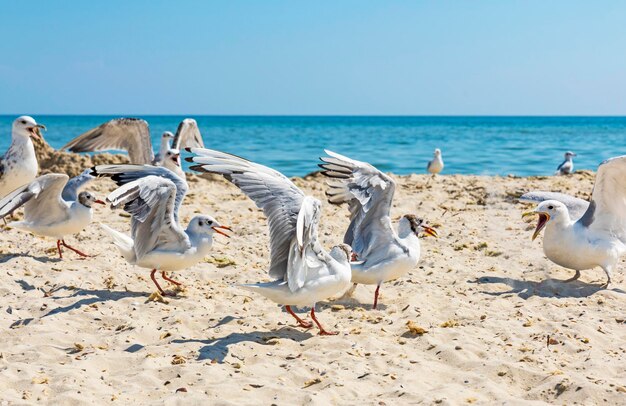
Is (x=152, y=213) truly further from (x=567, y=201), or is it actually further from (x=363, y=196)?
(x=567, y=201)

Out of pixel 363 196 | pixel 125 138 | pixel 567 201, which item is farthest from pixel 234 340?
A: pixel 125 138

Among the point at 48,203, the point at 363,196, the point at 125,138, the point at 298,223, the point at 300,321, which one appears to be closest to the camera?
the point at 298,223

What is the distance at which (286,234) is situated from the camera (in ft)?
16.1

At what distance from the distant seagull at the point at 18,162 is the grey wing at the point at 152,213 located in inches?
117

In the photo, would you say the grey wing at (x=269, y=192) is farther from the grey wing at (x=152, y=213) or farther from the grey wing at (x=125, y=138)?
the grey wing at (x=125, y=138)

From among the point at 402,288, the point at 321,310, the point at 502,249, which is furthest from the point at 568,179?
the point at 321,310

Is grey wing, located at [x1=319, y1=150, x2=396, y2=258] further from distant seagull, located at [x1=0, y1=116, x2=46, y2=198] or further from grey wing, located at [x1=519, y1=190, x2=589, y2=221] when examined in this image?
distant seagull, located at [x1=0, y1=116, x2=46, y2=198]

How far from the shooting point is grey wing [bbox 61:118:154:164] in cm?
1128

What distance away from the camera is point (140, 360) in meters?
4.61

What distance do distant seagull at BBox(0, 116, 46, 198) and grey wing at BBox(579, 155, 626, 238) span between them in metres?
5.90

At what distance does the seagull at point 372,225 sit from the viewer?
19.6 ft

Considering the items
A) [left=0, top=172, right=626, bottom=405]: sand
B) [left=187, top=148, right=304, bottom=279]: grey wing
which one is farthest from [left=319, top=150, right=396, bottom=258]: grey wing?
[left=187, top=148, right=304, bottom=279]: grey wing

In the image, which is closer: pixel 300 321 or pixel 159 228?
pixel 300 321

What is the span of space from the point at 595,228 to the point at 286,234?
11.1 ft
